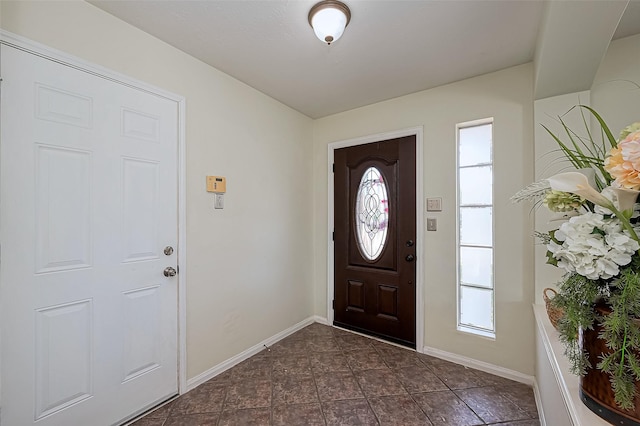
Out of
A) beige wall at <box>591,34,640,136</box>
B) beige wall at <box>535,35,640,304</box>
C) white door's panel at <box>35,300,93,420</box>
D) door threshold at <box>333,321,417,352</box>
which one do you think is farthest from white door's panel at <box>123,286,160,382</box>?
beige wall at <box>591,34,640,136</box>

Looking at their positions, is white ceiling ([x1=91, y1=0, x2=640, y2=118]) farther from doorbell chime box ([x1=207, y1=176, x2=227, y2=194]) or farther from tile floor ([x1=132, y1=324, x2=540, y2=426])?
tile floor ([x1=132, y1=324, x2=540, y2=426])

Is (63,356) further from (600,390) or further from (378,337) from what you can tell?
(378,337)

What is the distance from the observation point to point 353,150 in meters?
2.99

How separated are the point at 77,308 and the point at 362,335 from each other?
2423 mm

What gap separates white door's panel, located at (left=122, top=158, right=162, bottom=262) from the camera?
169cm

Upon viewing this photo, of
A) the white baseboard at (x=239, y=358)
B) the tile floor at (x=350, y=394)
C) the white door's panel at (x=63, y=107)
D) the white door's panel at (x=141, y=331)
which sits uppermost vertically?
the white door's panel at (x=63, y=107)

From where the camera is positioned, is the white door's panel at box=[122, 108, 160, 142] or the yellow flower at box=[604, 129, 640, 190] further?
the white door's panel at box=[122, 108, 160, 142]

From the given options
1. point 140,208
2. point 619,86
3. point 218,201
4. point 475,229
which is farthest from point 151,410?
point 619,86

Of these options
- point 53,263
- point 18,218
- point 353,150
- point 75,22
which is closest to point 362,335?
point 353,150

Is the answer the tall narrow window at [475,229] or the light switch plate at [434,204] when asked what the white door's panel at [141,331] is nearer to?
the light switch plate at [434,204]

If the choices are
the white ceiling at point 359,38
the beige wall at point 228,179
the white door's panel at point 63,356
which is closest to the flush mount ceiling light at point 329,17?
the white ceiling at point 359,38

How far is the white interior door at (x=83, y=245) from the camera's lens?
1302mm

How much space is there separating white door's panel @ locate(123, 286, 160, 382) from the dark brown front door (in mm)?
1866

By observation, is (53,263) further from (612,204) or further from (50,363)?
(612,204)
